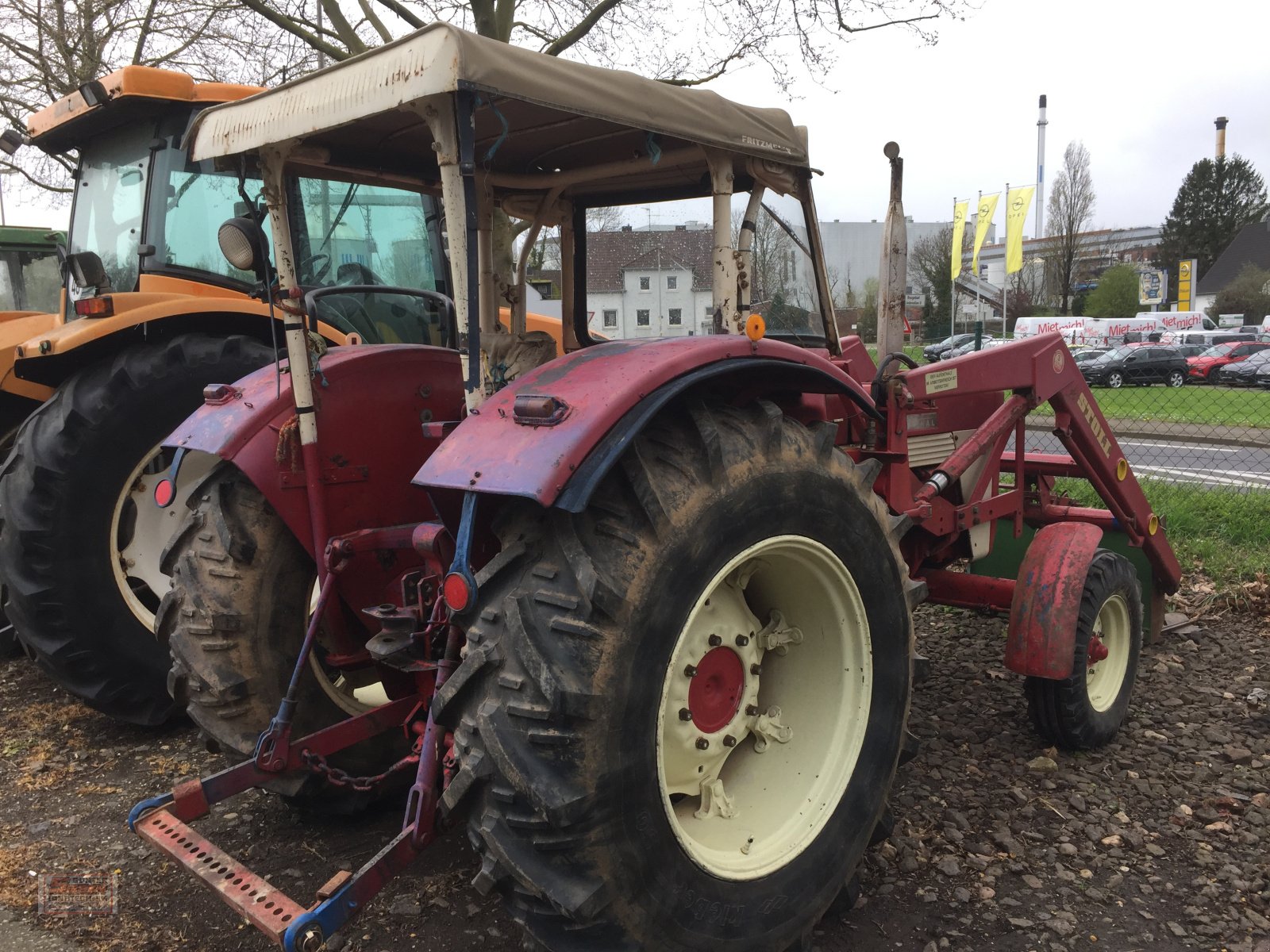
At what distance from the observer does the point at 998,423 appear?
145 inches

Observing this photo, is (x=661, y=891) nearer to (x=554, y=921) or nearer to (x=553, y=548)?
(x=554, y=921)

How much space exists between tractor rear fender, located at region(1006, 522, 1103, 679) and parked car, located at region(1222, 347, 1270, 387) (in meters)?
25.9

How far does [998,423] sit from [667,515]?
2.12m

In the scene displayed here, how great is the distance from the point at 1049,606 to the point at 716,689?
1629mm

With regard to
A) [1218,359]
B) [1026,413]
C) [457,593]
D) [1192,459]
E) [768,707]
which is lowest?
[1192,459]

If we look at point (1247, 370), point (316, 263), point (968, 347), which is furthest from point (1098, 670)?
point (968, 347)

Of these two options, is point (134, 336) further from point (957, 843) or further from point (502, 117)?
point (957, 843)

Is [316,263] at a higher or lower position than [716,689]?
higher

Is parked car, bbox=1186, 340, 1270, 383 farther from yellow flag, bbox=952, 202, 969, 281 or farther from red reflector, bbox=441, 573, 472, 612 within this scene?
red reflector, bbox=441, 573, 472, 612

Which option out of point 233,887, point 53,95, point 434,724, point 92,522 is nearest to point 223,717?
point 233,887

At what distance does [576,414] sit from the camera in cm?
205

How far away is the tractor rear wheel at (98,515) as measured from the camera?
408 centimetres

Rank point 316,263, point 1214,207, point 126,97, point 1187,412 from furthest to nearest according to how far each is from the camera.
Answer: point 1214,207 → point 1187,412 → point 316,263 → point 126,97

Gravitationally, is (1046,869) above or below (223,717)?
below
